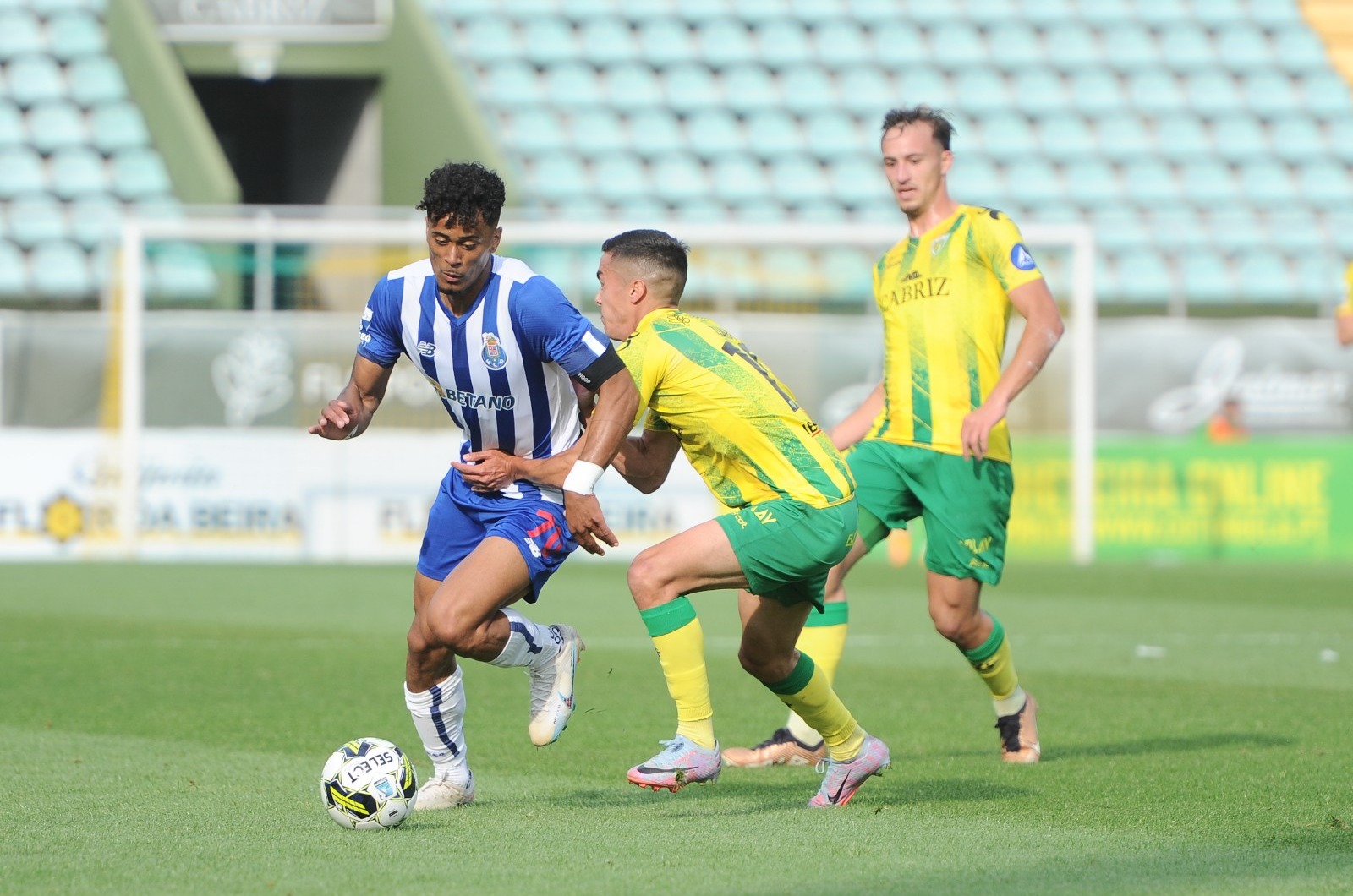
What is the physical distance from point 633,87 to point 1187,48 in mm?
8323

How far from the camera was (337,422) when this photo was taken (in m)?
5.40

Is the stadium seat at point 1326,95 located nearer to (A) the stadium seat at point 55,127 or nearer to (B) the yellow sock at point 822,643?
(A) the stadium seat at point 55,127

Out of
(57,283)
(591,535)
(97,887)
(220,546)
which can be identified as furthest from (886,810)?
(57,283)

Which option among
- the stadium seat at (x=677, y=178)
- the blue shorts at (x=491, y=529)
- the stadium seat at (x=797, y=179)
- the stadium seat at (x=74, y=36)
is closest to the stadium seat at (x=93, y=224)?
the stadium seat at (x=74, y=36)

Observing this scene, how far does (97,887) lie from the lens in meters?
4.12

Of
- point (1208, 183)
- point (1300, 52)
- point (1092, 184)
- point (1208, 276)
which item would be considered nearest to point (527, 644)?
point (1208, 276)

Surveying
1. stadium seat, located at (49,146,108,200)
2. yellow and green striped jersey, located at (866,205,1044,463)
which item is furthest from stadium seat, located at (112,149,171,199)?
yellow and green striped jersey, located at (866,205,1044,463)

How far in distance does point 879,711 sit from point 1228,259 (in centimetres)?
1603

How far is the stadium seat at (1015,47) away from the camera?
25031 millimetres

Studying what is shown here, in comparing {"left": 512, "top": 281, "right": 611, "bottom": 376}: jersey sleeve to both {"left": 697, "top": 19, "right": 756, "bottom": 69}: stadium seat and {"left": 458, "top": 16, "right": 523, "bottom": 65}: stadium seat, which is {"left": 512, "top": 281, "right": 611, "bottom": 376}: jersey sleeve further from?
{"left": 697, "top": 19, "right": 756, "bottom": 69}: stadium seat

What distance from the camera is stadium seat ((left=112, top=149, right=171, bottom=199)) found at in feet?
66.6

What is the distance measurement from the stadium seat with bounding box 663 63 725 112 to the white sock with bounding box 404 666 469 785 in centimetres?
1884

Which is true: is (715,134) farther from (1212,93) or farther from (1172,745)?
(1172,745)

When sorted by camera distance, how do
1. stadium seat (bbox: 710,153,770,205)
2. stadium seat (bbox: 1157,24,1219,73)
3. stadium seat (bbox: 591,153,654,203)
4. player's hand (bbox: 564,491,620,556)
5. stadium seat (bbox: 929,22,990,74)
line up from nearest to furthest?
player's hand (bbox: 564,491,620,556)
stadium seat (bbox: 591,153,654,203)
stadium seat (bbox: 710,153,770,205)
stadium seat (bbox: 929,22,990,74)
stadium seat (bbox: 1157,24,1219,73)
